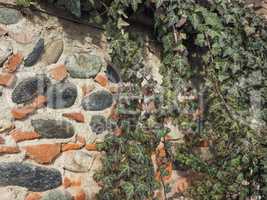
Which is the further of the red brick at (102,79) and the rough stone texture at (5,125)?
the red brick at (102,79)

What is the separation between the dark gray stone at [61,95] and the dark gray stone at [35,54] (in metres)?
0.19

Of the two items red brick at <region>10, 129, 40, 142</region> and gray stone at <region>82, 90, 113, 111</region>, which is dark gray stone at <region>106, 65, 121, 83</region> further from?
red brick at <region>10, 129, 40, 142</region>

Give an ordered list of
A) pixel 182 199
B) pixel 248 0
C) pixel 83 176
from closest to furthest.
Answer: pixel 83 176
pixel 182 199
pixel 248 0

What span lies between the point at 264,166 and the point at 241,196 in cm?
27

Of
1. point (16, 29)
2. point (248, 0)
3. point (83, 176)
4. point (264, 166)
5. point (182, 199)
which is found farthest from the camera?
point (248, 0)

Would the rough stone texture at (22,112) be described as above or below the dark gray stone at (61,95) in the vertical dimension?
below

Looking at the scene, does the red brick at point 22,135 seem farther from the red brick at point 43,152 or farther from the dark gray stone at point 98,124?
the dark gray stone at point 98,124

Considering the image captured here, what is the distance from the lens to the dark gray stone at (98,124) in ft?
10.3

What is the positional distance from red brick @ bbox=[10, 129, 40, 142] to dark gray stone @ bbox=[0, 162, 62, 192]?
0.48 ft

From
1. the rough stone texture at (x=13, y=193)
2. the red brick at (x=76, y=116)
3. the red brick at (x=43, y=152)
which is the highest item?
the red brick at (x=76, y=116)

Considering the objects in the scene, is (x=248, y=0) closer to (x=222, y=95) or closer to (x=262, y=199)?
(x=222, y=95)

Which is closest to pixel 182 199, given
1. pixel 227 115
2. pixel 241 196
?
pixel 241 196

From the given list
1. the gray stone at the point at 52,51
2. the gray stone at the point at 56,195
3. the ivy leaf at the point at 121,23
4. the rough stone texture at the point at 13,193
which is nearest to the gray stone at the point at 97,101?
the gray stone at the point at 52,51

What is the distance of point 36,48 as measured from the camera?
115 inches
